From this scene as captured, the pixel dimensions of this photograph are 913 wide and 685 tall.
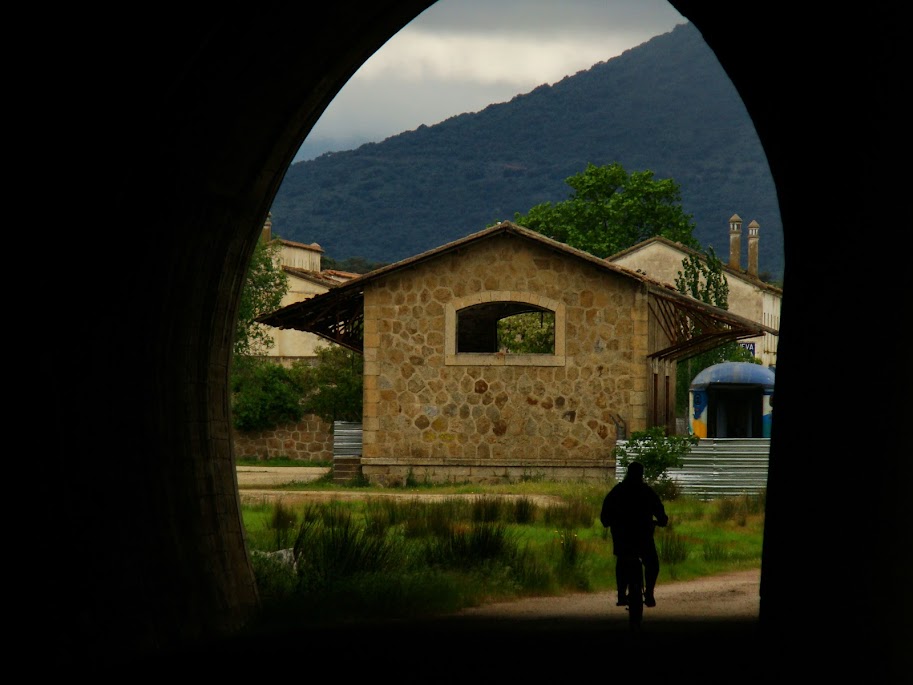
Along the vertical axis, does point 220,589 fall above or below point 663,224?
below

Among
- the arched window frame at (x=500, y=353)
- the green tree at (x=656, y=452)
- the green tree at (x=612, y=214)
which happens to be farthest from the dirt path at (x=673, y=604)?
the green tree at (x=612, y=214)

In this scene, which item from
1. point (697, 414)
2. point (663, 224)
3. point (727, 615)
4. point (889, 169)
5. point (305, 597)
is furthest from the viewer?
point (663, 224)

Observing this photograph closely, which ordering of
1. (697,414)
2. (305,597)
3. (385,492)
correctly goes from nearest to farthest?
(305,597) < (385,492) < (697,414)

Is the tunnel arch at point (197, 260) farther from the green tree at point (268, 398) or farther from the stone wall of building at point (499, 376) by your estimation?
the green tree at point (268, 398)

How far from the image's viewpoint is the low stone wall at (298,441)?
1596 inches

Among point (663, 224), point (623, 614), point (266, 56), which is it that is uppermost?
point (663, 224)

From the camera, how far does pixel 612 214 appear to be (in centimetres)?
7469

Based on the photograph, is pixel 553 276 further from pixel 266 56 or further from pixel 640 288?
pixel 266 56

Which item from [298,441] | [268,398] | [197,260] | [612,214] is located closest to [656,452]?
[197,260]

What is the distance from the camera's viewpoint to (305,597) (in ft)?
37.8

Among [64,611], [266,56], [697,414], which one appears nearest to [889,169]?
[266,56]

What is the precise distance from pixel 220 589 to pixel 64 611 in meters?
1.90

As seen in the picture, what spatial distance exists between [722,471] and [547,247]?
5.33 meters

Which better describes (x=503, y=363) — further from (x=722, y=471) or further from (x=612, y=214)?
(x=612, y=214)
